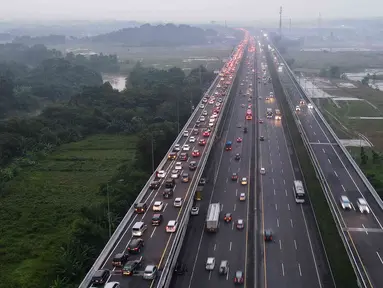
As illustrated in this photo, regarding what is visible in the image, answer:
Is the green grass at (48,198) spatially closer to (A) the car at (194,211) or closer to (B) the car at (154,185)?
(B) the car at (154,185)

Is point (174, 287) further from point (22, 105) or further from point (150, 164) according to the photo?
point (22, 105)

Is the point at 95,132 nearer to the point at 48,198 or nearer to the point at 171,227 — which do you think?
the point at 48,198

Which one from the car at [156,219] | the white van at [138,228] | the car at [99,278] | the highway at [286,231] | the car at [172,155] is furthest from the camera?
the car at [172,155]

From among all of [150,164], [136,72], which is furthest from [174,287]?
[136,72]

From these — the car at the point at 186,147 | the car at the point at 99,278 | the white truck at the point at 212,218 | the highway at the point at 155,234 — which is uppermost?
the car at the point at 186,147

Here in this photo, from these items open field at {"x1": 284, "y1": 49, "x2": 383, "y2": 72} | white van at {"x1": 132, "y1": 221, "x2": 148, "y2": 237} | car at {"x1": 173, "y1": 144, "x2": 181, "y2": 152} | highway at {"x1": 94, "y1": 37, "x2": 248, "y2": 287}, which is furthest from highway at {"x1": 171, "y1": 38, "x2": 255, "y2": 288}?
open field at {"x1": 284, "y1": 49, "x2": 383, "y2": 72}

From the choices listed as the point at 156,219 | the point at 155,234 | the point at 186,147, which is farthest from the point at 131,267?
the point at 186,147

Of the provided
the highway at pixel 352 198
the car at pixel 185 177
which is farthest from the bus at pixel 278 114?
the car at pixel 185 177

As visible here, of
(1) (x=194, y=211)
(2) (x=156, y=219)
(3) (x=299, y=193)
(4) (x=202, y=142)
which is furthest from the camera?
(4) (x=202, y=142)
